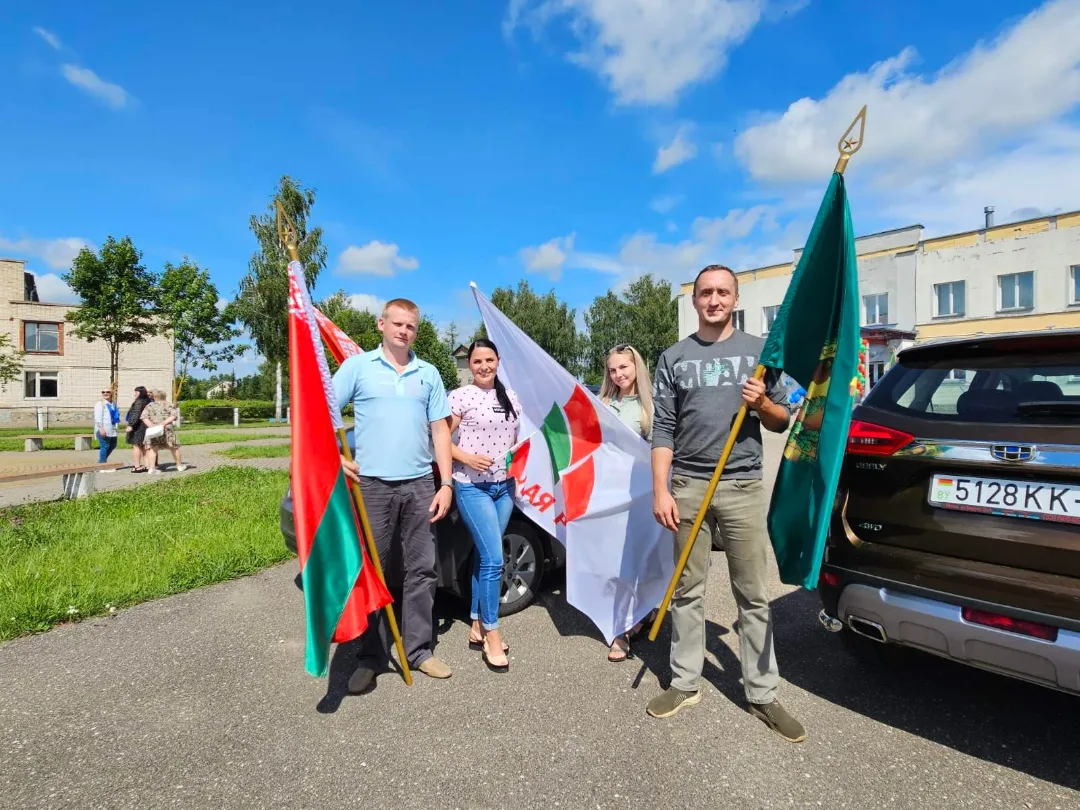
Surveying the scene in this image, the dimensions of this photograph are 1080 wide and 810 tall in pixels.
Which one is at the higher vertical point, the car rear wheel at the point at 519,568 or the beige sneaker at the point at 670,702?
the car rear wheel at the point at 519,568

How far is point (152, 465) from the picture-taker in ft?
38.6

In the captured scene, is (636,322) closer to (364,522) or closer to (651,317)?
(651,317)

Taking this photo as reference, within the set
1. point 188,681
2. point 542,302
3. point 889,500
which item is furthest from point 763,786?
point 542,302

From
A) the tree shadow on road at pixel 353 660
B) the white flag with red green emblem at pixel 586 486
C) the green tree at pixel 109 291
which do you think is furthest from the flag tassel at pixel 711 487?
the green tree at pixel 109 291

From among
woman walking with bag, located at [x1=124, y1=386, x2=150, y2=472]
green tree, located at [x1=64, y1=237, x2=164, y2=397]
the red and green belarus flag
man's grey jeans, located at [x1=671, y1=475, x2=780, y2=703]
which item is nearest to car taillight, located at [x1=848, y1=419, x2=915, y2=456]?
man's grey jeans, located at [x1=671, y1=475, x2=780, y2=703]

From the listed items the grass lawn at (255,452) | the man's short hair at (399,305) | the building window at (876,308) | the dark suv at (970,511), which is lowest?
the grass lawn at (255,452)

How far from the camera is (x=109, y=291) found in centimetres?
2220

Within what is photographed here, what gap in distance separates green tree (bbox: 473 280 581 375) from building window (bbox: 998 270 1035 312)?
94.4 feet

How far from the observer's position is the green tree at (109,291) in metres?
22.0

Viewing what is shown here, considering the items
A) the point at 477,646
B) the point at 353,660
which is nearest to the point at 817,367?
the point at 477,646

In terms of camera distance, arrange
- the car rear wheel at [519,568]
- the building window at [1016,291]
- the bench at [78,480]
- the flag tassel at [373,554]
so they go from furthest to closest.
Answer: the building window at [1016,291] → the bench at [78,480] → the car rear wheel at [519,568] → the flag tassel at [373,554]

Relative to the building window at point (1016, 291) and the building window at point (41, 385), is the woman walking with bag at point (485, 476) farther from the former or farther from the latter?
the building window at point (41, 385)

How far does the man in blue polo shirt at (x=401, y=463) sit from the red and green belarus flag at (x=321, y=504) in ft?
0.54

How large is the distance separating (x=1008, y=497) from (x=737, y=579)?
1.13 meters
